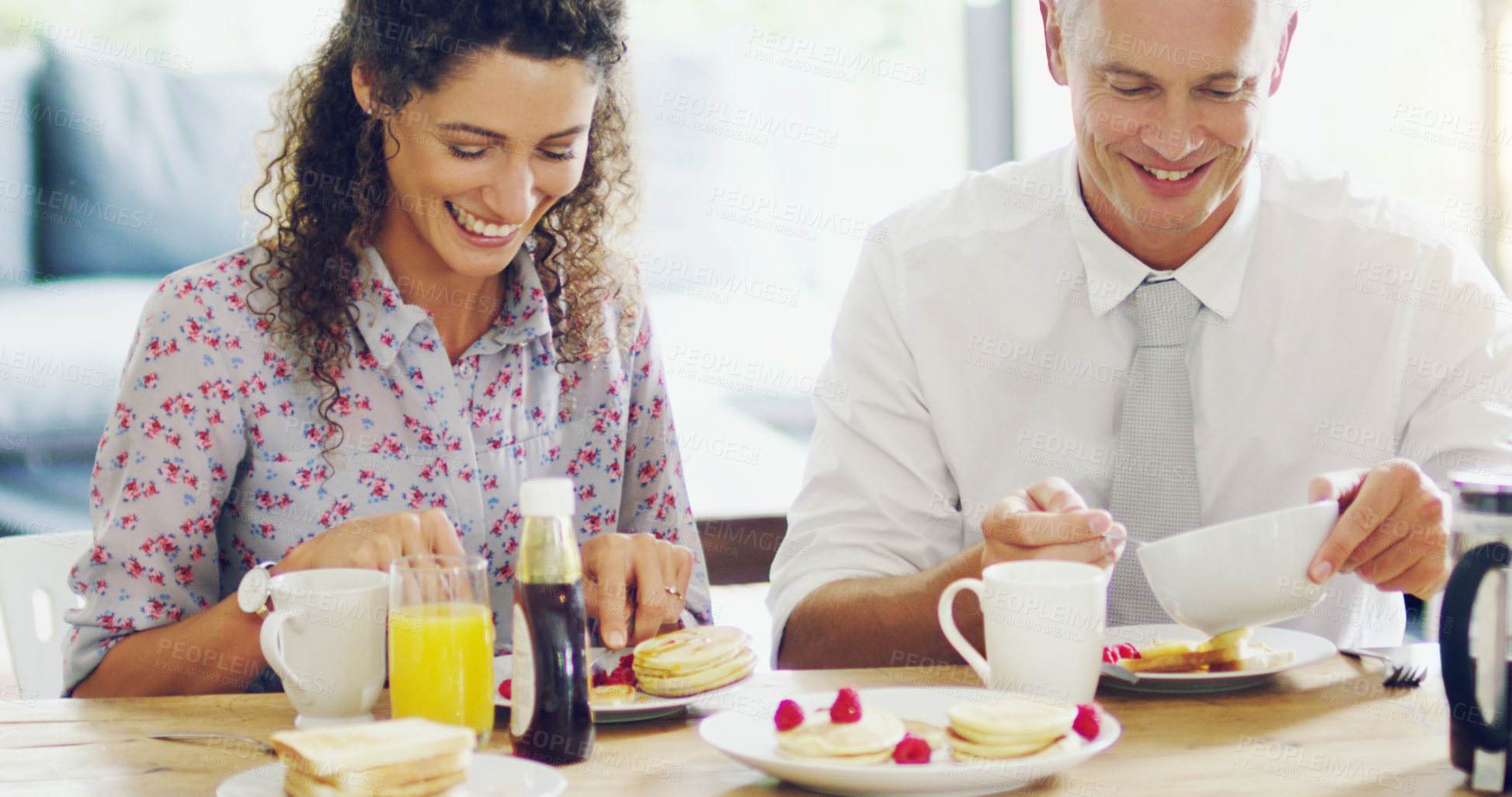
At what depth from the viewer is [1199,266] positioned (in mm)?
1579

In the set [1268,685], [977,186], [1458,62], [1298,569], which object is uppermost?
[1458,62]

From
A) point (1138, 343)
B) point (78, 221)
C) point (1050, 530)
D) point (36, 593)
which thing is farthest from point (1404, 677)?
point (78, 221)

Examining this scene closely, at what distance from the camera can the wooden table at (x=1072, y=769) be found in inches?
35.5

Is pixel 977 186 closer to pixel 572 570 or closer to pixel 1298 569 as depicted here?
pixel 1298 569

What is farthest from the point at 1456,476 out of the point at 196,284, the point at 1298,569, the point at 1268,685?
the point at 196,284

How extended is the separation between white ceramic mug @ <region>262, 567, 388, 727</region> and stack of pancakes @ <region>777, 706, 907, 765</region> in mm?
337

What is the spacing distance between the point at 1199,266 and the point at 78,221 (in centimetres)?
230

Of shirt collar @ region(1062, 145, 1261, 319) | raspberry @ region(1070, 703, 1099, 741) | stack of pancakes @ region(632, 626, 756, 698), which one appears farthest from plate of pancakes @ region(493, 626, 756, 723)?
shirt collar @ region(1062, 145, 1261, 319)

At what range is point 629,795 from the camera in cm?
89

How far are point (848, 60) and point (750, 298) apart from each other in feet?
1.93

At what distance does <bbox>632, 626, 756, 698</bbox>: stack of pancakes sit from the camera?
3.52 ft

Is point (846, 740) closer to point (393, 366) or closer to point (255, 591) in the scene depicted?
point (255, 591)

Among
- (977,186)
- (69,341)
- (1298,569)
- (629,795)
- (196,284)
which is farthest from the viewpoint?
(69,341)

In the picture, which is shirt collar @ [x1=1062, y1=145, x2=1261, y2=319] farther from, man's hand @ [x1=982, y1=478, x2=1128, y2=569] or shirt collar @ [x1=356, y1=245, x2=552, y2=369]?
shirt collar @ [x1=356, y1=245, x2=552, y2=369]
